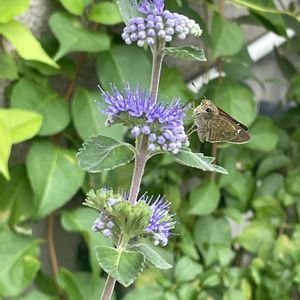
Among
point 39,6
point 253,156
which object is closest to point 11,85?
point 39,6

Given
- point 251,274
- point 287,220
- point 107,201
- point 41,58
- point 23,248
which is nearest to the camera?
point 107,201

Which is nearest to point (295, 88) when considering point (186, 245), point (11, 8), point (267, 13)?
point (267, 13)

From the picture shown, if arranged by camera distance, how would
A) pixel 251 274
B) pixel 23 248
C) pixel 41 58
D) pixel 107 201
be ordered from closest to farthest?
pixel 107 201
pixel 41 58
pixel 23 248
pixel 251 274

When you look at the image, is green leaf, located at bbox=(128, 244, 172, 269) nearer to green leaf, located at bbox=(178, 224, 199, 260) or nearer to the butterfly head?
the butterfly head

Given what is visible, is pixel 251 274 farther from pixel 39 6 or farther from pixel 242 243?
pixel 39 6

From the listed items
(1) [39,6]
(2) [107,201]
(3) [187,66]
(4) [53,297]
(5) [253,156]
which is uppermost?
(2) [107,201]

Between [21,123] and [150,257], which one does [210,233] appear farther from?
[150,257]

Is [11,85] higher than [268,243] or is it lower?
higher

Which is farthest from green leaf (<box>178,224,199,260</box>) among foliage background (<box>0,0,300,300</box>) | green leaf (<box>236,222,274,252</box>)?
green leaf (<box>236,222,274,252</box>)
